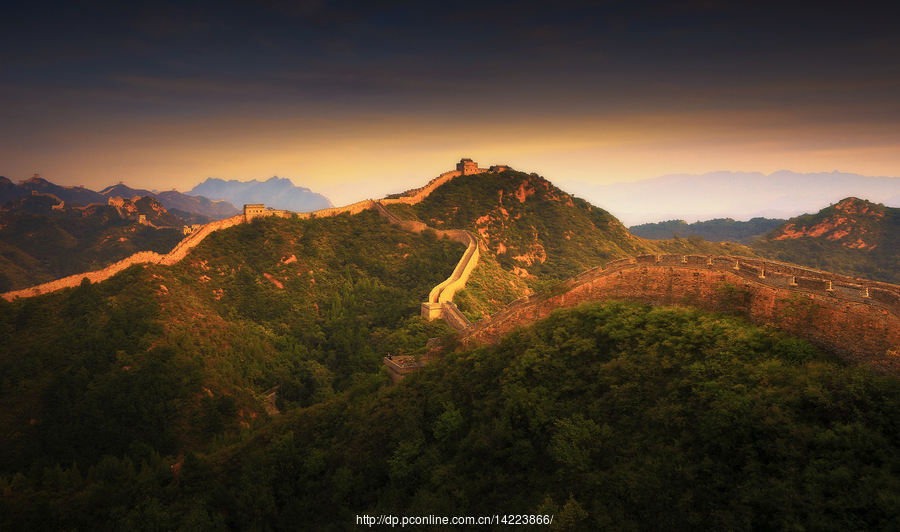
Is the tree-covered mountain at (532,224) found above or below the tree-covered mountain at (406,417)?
above

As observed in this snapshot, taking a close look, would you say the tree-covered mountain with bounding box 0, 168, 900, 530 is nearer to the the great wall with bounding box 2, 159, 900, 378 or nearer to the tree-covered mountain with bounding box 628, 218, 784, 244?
the the great wall with bounding box 2, 159, 900, 378

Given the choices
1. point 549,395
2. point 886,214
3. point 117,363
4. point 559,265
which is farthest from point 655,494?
point 886,214

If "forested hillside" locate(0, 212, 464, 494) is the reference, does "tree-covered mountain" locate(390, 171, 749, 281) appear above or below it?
above

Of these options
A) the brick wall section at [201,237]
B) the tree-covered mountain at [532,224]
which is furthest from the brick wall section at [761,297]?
the tree-covered mountain at [532,224]

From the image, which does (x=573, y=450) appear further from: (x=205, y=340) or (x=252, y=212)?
(x=252, y=212)

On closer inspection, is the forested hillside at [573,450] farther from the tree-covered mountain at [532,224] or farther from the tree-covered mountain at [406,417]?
the tree-covered mountain at [532,224]

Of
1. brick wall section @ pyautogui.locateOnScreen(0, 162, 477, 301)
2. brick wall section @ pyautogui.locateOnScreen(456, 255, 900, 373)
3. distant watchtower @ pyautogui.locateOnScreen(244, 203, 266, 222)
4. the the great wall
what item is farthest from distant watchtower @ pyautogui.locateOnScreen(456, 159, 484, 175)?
brick wall section @ pyautogui.locateOnScreen(456, 255, 900, 373)
